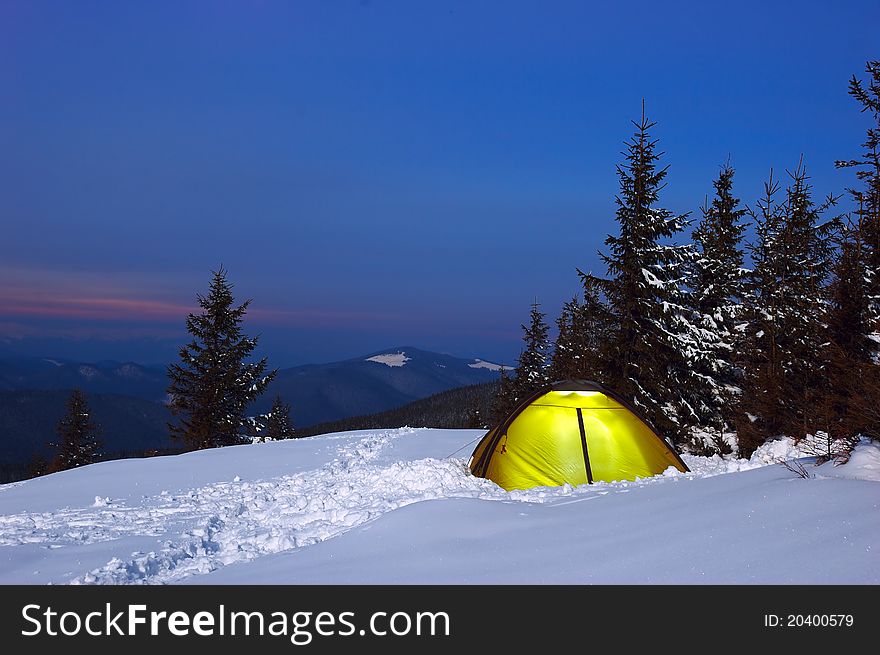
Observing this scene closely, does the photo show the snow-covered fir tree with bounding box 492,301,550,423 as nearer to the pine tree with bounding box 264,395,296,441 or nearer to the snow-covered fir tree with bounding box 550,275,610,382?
the snow-covered fir tree with bounding box 550,275,610,382

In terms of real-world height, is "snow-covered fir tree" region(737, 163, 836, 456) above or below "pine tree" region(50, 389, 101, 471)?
above

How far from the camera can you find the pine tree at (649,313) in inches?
702

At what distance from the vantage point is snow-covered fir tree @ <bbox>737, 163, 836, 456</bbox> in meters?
14.7

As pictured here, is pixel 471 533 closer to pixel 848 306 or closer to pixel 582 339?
pixel 848 306

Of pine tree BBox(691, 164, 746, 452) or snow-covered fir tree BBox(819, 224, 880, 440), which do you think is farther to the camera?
pine tree BBox(691, 164, 746, 452)

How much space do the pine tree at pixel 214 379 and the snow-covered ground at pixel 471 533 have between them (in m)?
19.7

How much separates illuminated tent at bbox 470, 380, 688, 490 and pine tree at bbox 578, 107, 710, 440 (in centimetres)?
857

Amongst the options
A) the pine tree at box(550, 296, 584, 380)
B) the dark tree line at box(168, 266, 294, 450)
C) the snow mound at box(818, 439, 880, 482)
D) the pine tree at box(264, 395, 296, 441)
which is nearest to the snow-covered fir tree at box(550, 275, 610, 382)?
the pine tree at box(550, 296, 584, 380)

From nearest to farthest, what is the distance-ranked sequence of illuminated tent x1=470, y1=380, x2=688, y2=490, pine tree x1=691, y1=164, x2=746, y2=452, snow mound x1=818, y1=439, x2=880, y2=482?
snow mound x1=818, y1=439, x2=880, y2=482 < illuminated tent x1=470, y1=380, x2=688, y2=490 < pine tree x1=691, y1=164, x2=746, y2=452

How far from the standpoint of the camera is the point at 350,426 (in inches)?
4520

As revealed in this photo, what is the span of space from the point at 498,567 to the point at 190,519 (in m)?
5.30

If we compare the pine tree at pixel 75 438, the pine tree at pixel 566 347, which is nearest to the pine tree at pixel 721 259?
the pine tree at pixel 566 347

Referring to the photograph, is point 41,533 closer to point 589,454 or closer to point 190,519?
point 190,519

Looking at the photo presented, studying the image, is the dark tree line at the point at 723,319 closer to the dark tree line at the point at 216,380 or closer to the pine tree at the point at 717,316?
the pine tree at the point at 717,316
